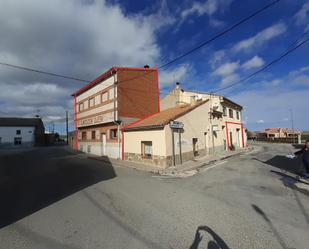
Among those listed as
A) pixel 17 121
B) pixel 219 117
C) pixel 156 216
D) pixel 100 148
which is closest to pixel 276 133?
pixel 219 117

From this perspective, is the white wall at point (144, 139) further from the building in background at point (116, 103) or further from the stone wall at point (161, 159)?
the building in background at point (116, 103)

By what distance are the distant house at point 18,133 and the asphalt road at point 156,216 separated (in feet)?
152

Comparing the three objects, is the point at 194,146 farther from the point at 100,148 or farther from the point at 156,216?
the point at 156,216

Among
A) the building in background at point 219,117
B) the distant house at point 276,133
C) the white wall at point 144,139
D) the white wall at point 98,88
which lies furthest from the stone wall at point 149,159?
the distant house at point 276,133

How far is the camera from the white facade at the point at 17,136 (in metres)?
44.2

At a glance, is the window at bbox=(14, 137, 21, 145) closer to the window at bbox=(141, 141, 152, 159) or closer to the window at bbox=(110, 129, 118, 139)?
the window at bbox=(110, 129, 118, 139)

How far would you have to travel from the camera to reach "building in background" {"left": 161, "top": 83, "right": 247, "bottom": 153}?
17969 mm

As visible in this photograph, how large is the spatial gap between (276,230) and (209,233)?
4.71ft

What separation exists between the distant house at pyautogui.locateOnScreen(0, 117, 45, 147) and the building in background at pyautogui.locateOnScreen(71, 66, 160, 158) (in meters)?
33.3

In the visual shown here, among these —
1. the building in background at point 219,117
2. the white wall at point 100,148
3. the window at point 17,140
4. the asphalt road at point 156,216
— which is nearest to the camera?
the asphalt road at point 156,216

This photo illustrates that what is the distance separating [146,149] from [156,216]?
29.9 ft

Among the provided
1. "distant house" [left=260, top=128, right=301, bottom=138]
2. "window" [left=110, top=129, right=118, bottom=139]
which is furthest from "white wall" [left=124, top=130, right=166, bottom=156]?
"distant house" [left=260, top=128, right=301, bottom=138]

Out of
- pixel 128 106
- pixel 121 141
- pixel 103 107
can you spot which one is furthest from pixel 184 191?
pixel 103 107

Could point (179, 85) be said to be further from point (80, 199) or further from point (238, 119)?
point (80, 199)
